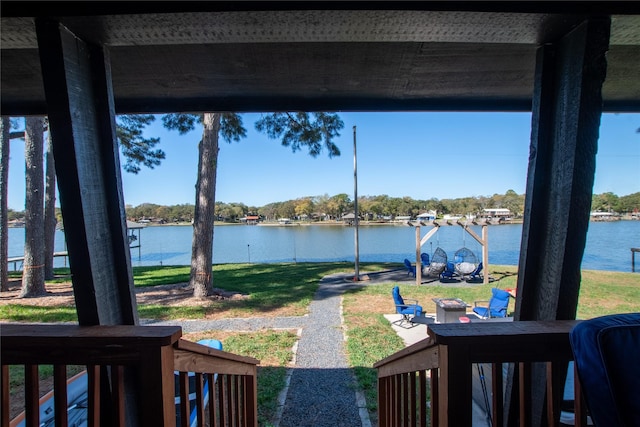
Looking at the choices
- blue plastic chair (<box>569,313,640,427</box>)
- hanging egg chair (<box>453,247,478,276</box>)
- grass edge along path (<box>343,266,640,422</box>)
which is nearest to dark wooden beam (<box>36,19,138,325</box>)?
blue plastic chair (<box>569,313,640,427</box>)

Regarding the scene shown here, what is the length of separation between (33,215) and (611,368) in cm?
1086

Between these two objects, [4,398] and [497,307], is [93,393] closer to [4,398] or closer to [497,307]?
[4,398]

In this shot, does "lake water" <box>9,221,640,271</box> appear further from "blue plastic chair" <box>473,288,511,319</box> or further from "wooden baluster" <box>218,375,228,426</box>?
"wooden baluster" <box>218,375,228,426</box>

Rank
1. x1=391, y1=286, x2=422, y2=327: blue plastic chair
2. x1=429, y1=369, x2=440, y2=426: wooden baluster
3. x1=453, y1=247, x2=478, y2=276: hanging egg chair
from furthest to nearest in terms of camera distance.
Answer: x1=453, y1=247, x2=478, y2=276: hanging egg chair
x1=391, y1=286, x2=422, y2=327: blue plastic chair
x1=429, y1=369, x2=440, y2=426: wooden baluster

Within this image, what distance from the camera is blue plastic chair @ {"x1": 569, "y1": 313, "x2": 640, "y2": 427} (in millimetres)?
782

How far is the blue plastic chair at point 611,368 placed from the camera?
30.8 inches

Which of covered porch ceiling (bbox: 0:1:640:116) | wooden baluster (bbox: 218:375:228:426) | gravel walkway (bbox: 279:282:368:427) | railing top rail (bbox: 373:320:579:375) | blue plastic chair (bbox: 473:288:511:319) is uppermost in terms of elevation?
covered porch ceiling (bbox: 0:1:640:116)

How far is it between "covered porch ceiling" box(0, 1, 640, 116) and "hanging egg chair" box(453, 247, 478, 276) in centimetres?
858

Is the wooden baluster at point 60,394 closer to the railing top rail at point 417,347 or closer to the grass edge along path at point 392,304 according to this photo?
the railing top rail at point 417,347

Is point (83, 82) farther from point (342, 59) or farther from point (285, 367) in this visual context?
point (285, 367)

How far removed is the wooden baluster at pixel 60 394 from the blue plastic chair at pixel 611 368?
1596mm

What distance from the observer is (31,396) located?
1.10 meters

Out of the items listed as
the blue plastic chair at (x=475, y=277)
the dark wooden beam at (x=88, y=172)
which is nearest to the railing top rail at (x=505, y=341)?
the dark wooden beam at (x=88, y=172)

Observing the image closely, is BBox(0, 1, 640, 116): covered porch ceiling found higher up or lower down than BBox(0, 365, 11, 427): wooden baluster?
higher up
